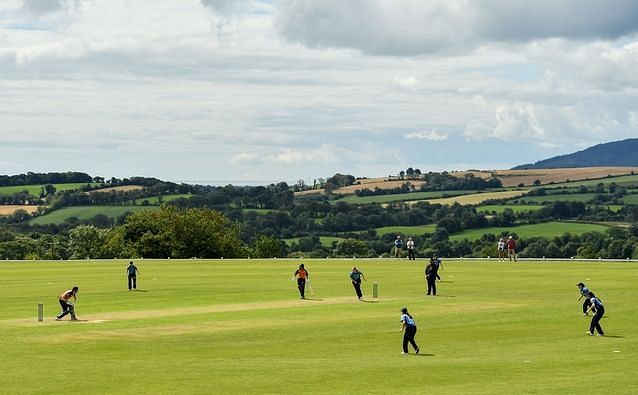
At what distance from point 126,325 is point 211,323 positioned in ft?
13.4

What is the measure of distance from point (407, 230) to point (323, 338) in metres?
143

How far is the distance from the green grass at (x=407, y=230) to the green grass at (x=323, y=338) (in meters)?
102

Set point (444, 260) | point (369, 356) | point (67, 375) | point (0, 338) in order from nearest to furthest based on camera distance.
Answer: point (67, 375)
point (369, 356)
point (0, 338)
point (444, 260)

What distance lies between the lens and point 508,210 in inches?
7377

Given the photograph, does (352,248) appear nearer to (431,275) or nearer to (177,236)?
(177,236)

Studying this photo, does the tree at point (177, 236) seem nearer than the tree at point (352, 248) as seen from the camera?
Yes

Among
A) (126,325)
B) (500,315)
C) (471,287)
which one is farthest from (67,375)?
(471,287)

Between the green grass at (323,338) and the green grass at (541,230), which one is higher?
the green grass at (541,230)

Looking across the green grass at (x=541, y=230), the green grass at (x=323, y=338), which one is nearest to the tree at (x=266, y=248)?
the green grass at (x=541, y=230)

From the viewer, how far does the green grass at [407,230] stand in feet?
588

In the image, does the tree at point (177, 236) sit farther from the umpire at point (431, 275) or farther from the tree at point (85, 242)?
the umpire at point (431, 275)

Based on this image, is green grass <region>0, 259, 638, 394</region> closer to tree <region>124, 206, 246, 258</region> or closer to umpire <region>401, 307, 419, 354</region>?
umpire <region>401, 307, 419, 354</region>

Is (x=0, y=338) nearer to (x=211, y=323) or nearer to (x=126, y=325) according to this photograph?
(x=126, y=325)

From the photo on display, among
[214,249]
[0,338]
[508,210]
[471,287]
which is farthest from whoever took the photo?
[508,210]
